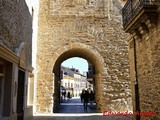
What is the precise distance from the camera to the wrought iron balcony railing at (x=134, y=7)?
5877 millimetres

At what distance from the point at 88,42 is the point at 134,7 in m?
5.36

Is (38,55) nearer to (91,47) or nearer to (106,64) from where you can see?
(91,47)

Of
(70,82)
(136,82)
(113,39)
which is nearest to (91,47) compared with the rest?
(113,39)

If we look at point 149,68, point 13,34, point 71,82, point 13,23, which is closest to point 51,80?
point 13,34

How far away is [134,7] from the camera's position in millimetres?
7184

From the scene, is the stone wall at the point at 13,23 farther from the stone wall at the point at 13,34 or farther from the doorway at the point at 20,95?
the doorway at the point at 20,95

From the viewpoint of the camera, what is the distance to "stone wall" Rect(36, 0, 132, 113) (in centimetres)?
1197

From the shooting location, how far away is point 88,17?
12617 mm

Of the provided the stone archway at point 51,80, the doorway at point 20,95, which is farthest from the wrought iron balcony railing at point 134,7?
the stone archway at point 51,80

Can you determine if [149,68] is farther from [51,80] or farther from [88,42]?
[51,80]

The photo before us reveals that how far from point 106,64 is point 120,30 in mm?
2164

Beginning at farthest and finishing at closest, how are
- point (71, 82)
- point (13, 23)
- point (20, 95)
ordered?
point (71, 82) → point (20, 95) → point (13, 23)

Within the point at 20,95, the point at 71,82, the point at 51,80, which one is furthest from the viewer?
the point at 71,82

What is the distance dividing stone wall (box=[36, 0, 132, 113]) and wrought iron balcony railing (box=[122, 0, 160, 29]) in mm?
4470
